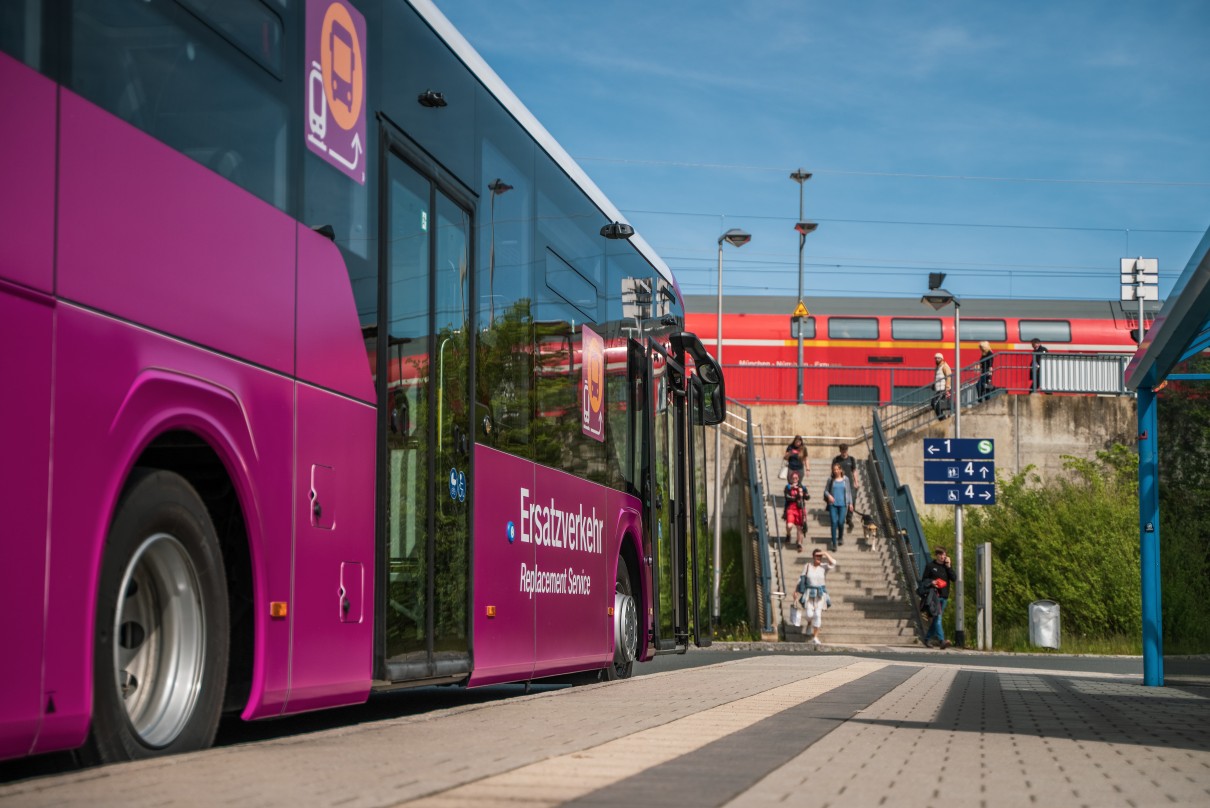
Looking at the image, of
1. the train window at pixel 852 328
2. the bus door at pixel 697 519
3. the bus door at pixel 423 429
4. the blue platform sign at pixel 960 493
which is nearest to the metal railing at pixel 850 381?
the train window at pixel 852 328

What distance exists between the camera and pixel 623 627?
46.2ft

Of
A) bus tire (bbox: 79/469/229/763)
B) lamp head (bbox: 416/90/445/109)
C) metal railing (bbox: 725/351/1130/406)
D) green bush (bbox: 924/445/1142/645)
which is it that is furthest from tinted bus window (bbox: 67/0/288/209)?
metal railing (bbox: 725/351/1130/406)

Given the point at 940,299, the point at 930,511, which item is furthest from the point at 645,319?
the point at 930,511

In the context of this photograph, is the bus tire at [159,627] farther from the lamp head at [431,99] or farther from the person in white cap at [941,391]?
the person in white cap at [941,391]

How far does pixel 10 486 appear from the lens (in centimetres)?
497

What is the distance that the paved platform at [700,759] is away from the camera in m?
Result: 5.48

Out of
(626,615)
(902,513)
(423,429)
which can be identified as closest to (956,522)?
(902,513)

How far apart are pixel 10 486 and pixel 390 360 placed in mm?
3526

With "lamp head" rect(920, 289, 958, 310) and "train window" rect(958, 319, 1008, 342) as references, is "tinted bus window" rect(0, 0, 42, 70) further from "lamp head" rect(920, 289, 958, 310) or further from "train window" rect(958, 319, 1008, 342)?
"train window" rect(958, 319, 1008, 342)

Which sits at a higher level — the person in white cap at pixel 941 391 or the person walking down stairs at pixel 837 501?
the person in white cap at pixel 941 391

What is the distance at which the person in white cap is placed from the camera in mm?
41031

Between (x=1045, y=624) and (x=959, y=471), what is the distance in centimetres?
346

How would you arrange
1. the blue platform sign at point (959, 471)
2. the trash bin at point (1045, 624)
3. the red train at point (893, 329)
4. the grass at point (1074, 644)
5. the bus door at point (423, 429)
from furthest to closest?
the red train at point (893, 329), the grass at point (1074, 644), the trash bin at point (1045, 624), the blue platform sign at point (959, 471), the bus door at point (423, 429)

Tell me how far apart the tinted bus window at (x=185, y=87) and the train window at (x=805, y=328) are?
42.8 meters
